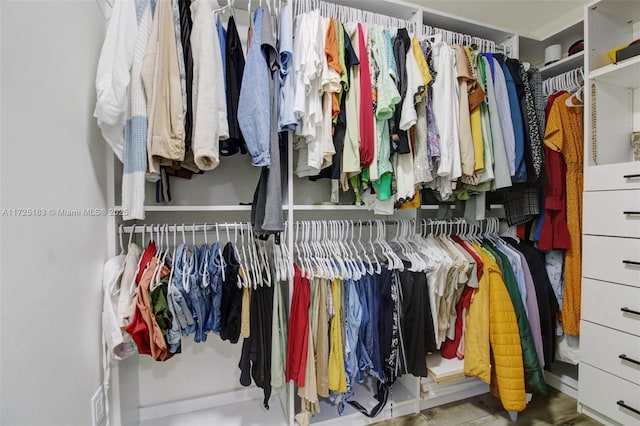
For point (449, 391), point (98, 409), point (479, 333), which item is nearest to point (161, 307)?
point (98, 409)

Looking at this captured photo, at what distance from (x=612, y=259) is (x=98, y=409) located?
→ 2.32m

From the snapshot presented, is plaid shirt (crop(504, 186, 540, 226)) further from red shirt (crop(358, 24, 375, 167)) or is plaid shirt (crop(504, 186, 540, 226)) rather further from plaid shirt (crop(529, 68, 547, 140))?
red shirt (crop(358, 24, 375, 167))

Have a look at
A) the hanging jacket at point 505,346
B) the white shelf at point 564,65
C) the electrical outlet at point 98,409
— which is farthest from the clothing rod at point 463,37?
the electrical outlet at point 98,409

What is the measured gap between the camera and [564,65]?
5.41 feet

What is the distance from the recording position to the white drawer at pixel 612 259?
4.07 ft

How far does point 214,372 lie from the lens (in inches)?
60.6

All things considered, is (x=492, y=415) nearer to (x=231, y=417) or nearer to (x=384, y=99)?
(x=231, y=417)

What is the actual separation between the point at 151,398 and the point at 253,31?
1887mm

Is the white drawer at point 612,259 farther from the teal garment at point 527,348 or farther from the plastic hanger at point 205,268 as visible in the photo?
the plastic hanger at point 205,268

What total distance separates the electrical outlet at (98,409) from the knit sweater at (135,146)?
0.66m

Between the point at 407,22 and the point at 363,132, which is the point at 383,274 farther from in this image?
the point at 407,22

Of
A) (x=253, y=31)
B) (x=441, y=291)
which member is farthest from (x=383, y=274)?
(x=253, y=31)

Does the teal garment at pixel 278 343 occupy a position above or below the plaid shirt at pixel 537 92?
below

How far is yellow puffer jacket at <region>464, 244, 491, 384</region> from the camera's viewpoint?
134 cm
